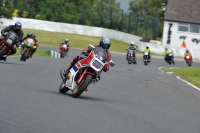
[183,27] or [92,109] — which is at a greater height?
[92,109]

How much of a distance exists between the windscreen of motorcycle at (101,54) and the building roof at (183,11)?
5990 cm

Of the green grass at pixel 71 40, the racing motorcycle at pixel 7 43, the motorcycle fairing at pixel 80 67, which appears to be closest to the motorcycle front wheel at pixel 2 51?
the racing motorcycle at pixel 7 43

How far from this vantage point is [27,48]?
29.8m

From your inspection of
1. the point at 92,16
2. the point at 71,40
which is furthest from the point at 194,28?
the point at 71,40

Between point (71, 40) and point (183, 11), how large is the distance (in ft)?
47.3

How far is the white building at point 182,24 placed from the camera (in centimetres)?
7256

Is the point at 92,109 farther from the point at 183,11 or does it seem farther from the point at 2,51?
the point at 183,11

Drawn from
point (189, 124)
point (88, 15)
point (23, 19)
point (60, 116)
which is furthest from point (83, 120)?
point (88, 15)

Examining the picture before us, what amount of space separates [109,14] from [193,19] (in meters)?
10.0

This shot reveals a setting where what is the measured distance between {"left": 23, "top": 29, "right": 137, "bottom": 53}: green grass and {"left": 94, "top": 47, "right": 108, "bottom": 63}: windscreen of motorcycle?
4990 cm

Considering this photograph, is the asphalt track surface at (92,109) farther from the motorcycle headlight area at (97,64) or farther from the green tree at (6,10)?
the green tree at (6,10)

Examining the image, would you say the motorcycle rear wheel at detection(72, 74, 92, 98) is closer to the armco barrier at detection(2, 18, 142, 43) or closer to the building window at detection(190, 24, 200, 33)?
the armco barrier at detection(2, 18, 142, 43)

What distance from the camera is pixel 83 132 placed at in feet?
30.1

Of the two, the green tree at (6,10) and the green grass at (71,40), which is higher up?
the green tree at (6,10)
